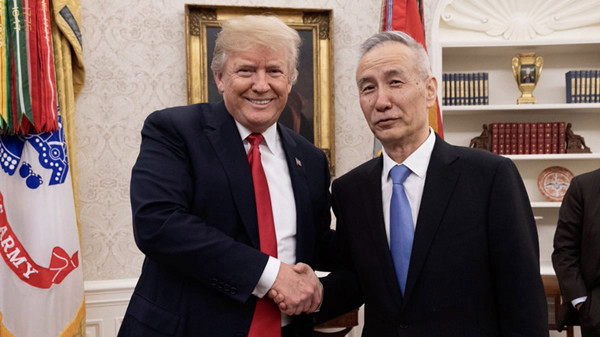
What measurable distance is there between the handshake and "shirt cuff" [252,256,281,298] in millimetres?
12

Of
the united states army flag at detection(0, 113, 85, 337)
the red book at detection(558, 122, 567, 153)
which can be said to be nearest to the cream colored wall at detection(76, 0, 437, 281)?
the united states army flag at detection(0, 113, 85, 337)

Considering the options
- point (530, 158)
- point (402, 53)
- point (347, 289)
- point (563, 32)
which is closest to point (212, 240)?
point (347, 289)

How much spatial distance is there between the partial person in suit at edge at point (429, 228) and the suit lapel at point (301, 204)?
0.57 ft

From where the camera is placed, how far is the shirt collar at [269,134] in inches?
65.0

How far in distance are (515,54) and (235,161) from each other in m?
2.88

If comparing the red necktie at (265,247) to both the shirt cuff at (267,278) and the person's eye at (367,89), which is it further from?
the person's eye at (367,89)

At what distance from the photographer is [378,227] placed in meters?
1.44

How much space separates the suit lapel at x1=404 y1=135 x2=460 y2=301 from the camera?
4.35ft

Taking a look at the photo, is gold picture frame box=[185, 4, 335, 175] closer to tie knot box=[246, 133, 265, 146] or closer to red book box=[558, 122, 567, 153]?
red book box=[558, 122, 567, 153]

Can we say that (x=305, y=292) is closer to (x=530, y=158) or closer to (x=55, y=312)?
(x=55, y=312)

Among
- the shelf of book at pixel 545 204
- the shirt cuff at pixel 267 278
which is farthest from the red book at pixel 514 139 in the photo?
the shirt cuff at pixel 267 278

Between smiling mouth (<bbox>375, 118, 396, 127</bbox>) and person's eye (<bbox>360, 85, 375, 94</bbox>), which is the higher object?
person's eye (<bbox>360, 85, 375, 94</bbox>)

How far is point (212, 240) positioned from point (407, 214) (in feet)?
1.87

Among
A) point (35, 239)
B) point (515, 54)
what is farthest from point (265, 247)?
point (515, 54)
